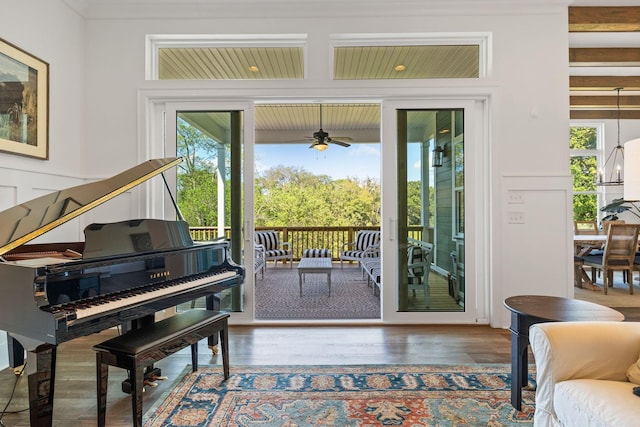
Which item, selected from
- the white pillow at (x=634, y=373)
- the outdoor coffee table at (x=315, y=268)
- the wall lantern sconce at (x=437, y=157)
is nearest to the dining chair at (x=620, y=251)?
the wall lantern sconce at (x=437, y=157)

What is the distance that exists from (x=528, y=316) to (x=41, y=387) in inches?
100

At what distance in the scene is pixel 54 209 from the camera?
1763 mm

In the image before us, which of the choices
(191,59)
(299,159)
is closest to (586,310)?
(191,59)

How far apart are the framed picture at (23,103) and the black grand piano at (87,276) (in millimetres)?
860

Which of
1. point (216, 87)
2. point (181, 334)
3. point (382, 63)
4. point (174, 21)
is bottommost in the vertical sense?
point (181, 334)

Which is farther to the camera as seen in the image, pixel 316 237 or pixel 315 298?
pixel 316 237

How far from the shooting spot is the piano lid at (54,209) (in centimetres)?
156

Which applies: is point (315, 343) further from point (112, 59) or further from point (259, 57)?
point (112, 59)

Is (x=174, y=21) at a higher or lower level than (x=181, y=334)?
higher

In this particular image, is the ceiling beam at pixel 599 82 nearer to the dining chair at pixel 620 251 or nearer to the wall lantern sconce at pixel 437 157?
the dining chair at pixel 620 251

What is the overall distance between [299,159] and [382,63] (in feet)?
16.2

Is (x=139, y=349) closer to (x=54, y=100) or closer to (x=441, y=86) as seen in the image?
(x=54, y=100)

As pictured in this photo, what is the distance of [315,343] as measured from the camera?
9.52 feet

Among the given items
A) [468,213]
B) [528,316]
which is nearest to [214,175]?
[468,213]
